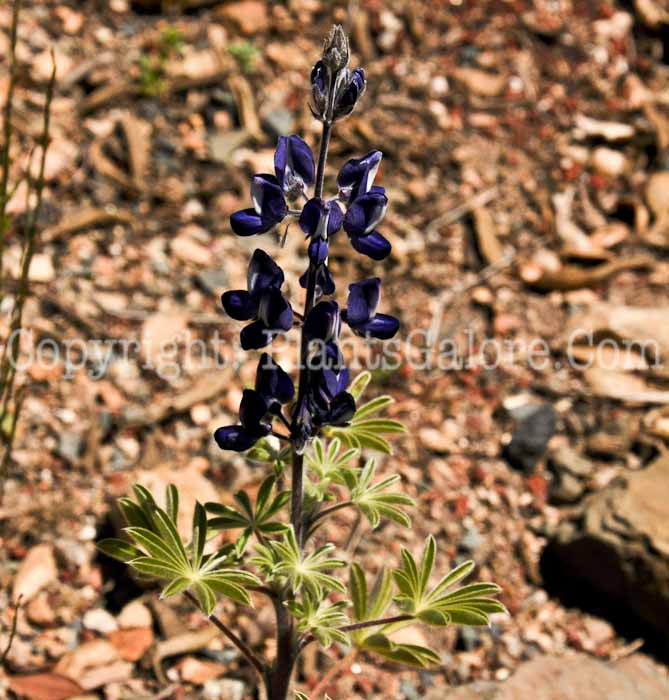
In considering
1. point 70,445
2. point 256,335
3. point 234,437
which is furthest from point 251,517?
point 70,445

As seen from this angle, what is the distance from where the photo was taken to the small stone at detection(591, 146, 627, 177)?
19.2 ft

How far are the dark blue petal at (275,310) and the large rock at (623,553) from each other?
1.99m

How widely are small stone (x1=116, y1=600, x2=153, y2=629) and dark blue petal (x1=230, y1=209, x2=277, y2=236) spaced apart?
1.82 metres

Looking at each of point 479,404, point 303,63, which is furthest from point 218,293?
point 303,63

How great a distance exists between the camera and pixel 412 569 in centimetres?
285

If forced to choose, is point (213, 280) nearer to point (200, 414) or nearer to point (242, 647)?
point (200, 414)

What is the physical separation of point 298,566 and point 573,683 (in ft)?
4.68

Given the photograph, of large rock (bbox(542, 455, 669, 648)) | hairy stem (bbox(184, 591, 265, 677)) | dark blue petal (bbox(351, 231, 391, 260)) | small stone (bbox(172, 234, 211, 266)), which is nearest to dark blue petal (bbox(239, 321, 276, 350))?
dark blue petal (bbox(351, 231, 391, 260))

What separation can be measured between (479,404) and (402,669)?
1.40 metres

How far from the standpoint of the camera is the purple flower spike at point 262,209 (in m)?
2.42

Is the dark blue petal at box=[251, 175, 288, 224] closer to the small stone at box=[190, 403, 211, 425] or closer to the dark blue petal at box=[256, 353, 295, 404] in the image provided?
the dark blue petal at box=[256, 353, 295, 404]

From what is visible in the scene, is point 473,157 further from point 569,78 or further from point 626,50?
point 626,50

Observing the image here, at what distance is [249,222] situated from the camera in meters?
2.46

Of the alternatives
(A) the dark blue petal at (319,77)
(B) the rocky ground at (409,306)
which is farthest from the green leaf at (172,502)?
(A) the dark blue petal at (319,77)
